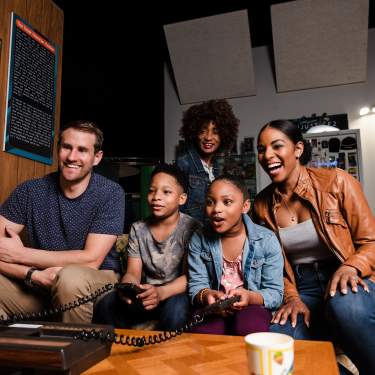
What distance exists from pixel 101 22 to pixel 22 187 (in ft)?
9.31

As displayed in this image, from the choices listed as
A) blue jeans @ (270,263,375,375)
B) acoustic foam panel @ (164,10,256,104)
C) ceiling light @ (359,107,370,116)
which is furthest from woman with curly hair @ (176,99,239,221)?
ceiling light @ (359,107,370,116)

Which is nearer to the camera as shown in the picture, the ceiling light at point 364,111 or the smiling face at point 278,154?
the smiling face at point 278,154

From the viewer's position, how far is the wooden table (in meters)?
0.78

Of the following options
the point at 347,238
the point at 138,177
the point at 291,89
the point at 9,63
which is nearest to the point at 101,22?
the point at 138,177

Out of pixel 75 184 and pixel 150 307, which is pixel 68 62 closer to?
pixel 75 184

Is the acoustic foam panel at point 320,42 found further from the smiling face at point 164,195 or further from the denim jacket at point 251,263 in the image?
the denim jacket at point 251,263

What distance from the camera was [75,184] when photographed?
183 cm

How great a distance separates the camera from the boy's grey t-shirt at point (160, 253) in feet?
5.99

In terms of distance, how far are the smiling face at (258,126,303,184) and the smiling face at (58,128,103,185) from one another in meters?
0.84

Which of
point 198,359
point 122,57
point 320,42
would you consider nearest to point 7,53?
point 122,57

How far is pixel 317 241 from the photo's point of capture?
1.68 metres

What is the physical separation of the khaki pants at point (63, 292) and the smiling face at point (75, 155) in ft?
1.51

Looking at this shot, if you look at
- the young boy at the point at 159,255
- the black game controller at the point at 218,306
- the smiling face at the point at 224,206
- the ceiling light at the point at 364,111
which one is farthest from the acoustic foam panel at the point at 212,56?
the black game controller at the point at 218,306

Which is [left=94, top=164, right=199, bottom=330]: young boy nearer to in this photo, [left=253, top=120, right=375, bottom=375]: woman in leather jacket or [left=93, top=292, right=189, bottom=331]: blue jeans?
[left=93, top=292, right=189, bottom=331]: blue jeans
